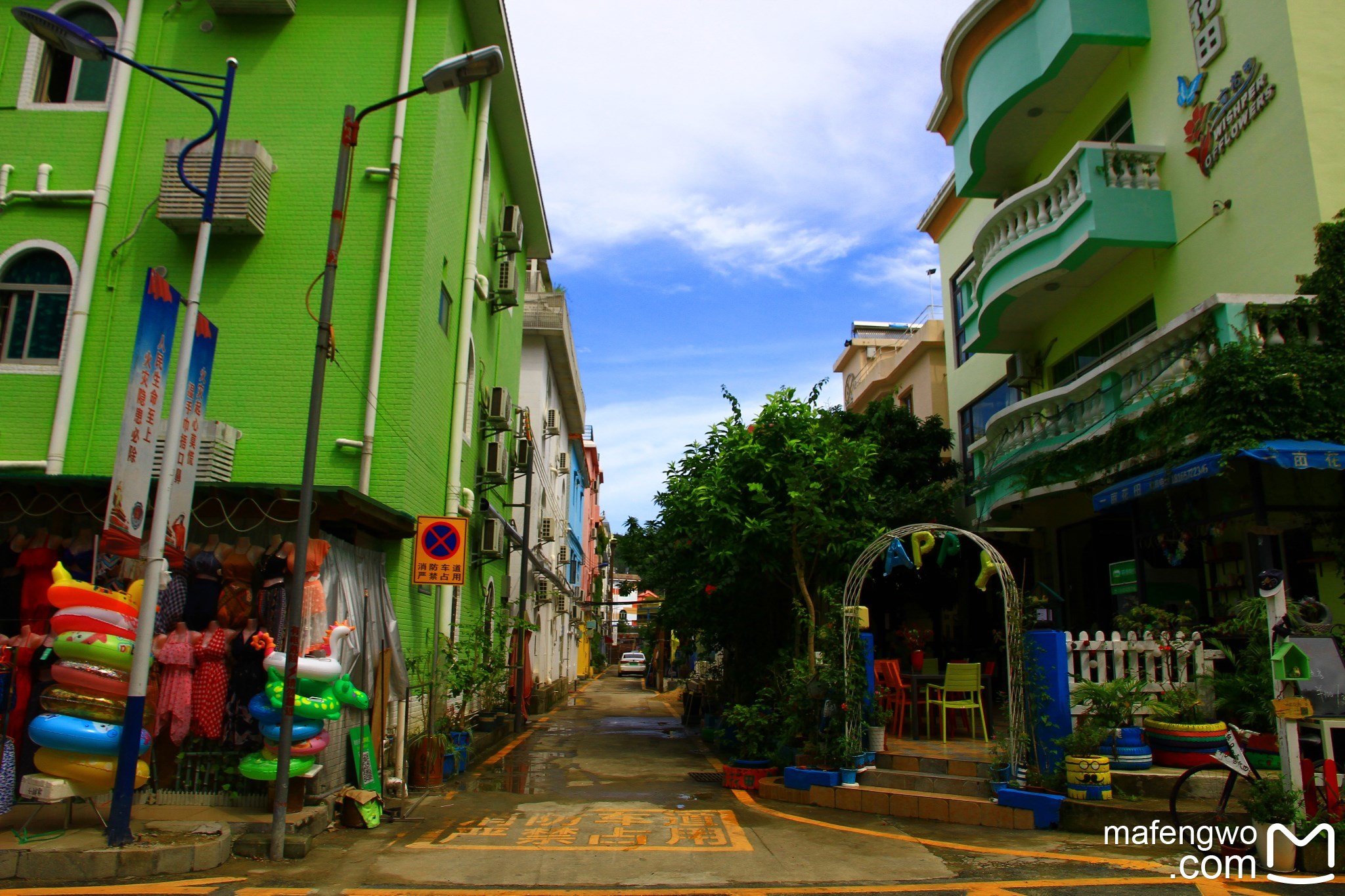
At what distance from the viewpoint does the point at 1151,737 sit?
8.74 meters

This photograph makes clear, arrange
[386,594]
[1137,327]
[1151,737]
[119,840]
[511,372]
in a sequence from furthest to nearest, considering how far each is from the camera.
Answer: [511,372], [1137,327], [386,594], [1151,737], [119,840]

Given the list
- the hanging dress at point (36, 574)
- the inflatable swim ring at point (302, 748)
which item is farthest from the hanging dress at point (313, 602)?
the hanging dress at point (36, 574)

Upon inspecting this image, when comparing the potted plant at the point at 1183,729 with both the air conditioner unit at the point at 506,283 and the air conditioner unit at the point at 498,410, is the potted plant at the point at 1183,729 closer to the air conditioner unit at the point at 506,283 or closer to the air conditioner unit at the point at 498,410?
the air conditioner unit at the point at 498,410

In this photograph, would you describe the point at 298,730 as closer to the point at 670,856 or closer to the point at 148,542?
the point at 148,542

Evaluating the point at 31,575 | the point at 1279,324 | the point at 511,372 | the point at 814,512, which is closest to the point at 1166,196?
the point at 1279,324

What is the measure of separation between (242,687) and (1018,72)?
1390 cm

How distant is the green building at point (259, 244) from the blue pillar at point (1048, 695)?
22.6 feet

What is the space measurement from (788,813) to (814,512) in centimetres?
409

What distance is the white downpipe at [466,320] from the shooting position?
1338cm

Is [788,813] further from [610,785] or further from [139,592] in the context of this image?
[139,592]

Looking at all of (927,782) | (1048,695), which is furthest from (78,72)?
(1048,695)

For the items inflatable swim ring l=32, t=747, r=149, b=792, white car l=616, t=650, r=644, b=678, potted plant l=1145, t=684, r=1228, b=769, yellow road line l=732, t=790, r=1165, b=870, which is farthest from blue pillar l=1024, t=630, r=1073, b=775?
white car l=616, t=650, r=644, b=678

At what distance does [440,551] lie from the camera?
9922 mm

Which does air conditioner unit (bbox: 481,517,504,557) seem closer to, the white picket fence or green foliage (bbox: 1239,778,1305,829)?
the white picket fence
